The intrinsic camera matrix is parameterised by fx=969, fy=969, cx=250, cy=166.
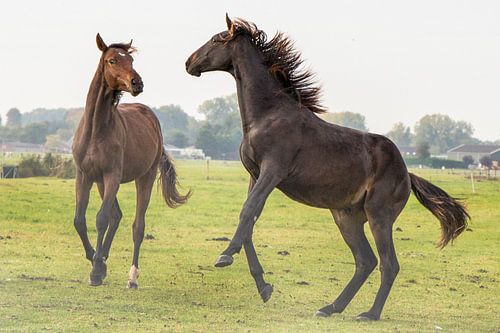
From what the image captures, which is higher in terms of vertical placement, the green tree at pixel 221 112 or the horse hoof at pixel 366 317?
the green tree at pixel 221 112

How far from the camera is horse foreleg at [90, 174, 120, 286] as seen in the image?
36.1ft

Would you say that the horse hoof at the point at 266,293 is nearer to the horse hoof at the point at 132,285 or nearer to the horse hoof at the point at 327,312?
the horse hoof at the point at 327,312

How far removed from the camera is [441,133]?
77750mm

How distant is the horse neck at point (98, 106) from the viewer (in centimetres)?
1109

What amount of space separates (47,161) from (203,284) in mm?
21939

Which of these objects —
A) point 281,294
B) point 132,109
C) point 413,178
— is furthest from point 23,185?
point 413,178

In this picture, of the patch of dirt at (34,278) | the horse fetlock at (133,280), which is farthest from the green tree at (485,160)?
the horse fetlock at (133,280)

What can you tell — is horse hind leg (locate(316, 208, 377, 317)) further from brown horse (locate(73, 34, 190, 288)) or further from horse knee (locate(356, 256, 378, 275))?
brown horse (locate(73, 34, 190, 288))

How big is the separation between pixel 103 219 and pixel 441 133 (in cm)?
6894

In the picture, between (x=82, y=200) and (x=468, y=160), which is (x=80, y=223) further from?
(x=468, y=160)

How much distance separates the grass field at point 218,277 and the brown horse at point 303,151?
30.0 inches

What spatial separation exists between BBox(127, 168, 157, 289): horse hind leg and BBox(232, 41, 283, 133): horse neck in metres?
3.30

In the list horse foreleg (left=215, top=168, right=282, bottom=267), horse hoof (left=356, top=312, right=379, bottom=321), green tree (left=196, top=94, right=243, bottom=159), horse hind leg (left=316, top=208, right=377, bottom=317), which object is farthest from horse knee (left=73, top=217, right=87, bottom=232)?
green tree (left=196, top=94, right=243, bottom=159)

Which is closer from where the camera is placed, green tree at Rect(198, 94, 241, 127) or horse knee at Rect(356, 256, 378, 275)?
horse knee at Rect(356, 256, 378, 275)
